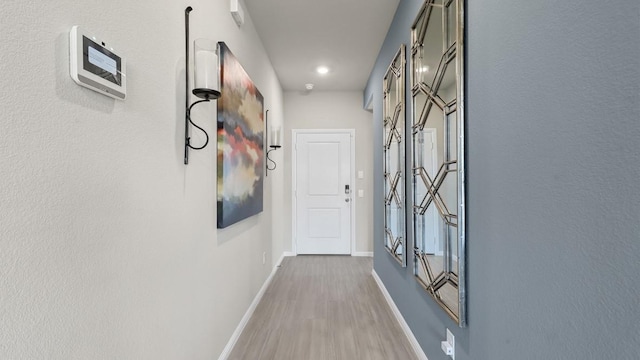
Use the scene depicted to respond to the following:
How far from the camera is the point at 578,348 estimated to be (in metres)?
0.77

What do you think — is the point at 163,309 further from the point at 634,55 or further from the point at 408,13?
the point at 408,13

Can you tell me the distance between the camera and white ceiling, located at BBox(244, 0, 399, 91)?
2518mm

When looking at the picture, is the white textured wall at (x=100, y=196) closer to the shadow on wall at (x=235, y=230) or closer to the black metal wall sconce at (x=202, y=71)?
the black metal wall sconce at (x=202, y=71)

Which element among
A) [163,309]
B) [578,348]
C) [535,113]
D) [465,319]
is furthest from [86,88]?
[465,319]

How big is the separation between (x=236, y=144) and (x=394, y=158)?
131 cm

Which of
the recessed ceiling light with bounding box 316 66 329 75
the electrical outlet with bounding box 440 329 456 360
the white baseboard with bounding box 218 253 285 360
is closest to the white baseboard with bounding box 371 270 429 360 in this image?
the electrical outlet with bounding box 440 329 456 360

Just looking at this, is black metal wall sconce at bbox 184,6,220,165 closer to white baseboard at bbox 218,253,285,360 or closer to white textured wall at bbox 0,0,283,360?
white textured wall at bbox 0,0,283,360

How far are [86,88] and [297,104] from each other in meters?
4.06

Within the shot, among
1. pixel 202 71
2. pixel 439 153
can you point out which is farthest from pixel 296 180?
pixel 202 71

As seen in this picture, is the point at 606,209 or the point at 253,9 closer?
the point at 606,209

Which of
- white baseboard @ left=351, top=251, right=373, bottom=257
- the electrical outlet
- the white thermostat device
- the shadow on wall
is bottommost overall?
white baseboard @ left=351, top=251, right=373, bottom=257

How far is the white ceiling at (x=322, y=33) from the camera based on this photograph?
8.26 feet

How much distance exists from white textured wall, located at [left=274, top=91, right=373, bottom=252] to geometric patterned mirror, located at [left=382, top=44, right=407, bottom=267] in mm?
1669

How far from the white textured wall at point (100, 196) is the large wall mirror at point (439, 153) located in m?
1.22
